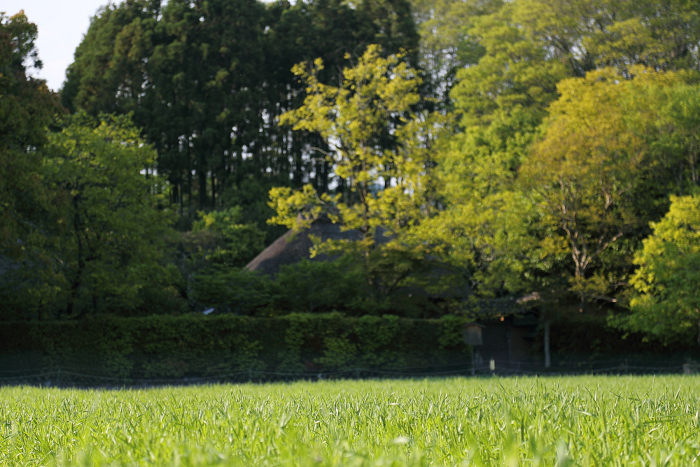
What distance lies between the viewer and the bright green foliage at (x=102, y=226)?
22.7 metres

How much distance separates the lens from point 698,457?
2.20 metres

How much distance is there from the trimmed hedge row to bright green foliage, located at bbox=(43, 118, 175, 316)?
161 centimetres

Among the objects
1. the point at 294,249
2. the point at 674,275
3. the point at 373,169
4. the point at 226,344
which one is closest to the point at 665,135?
the point at 674,275

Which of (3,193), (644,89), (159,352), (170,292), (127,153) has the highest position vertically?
(644,89)

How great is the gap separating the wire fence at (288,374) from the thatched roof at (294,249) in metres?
9.92

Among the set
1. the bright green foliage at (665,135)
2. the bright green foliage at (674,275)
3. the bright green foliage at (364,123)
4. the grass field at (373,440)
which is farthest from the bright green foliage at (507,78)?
the grass field at (373,440)

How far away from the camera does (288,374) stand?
23.1m

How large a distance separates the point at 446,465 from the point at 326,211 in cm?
2610

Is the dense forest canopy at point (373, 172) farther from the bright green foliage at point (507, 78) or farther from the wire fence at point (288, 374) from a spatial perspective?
the wire fence at point (288, 374)

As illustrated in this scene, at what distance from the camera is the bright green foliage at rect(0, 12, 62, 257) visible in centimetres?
1783

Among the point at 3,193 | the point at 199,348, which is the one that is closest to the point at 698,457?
the point at 3,193

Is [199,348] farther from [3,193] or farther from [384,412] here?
[384,412]

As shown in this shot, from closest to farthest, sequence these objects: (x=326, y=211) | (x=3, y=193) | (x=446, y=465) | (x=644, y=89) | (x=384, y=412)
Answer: (x=446, y=465)
(x=384, y=412)
(x=3, y=193)
(x=326, y=211)
(x=644, y=89)

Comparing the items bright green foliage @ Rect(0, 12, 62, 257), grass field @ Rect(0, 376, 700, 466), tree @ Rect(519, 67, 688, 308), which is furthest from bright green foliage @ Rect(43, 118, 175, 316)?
grass field @ Rect(0, 376, 700, 466)
